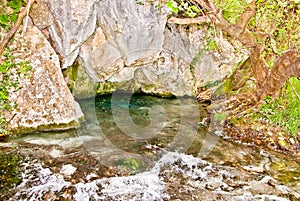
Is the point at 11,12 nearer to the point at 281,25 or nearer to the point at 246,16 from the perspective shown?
the point at 246,16

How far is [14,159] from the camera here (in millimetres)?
4098

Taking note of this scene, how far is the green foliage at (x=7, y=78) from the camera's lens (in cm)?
471

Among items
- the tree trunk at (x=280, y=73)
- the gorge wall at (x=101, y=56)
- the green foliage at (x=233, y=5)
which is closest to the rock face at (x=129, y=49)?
the gorge wall at (x=101, y=56)

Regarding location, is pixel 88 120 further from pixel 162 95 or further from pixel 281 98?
pixel 281 98

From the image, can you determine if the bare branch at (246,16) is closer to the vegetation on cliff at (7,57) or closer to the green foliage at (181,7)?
the green foliage at (181,7)

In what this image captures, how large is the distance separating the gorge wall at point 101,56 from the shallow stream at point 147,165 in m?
0.69

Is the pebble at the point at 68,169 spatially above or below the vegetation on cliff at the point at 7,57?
below

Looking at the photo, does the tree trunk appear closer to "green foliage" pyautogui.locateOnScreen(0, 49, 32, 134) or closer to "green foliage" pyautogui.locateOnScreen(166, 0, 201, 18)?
"green foliage" pyautogui.locateOnScreen(166, 0, 201, 18)

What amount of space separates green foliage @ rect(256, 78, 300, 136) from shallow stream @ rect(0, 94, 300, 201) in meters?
1.04

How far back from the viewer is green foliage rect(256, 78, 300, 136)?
5748 mm

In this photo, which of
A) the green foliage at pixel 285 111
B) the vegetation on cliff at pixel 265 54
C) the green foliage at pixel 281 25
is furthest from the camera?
the green foliage at pixel 285 111

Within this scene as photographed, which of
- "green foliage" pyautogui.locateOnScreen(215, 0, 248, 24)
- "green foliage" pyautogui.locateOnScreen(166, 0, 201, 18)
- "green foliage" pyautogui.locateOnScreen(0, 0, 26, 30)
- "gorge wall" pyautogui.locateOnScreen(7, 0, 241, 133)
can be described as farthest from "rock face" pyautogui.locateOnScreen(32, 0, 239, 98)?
"green foliage" pyautogui.locateOnScreen(166, 0, 201, 18)

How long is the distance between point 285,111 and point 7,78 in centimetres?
616

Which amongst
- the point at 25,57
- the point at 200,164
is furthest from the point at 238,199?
the point at 25,57
